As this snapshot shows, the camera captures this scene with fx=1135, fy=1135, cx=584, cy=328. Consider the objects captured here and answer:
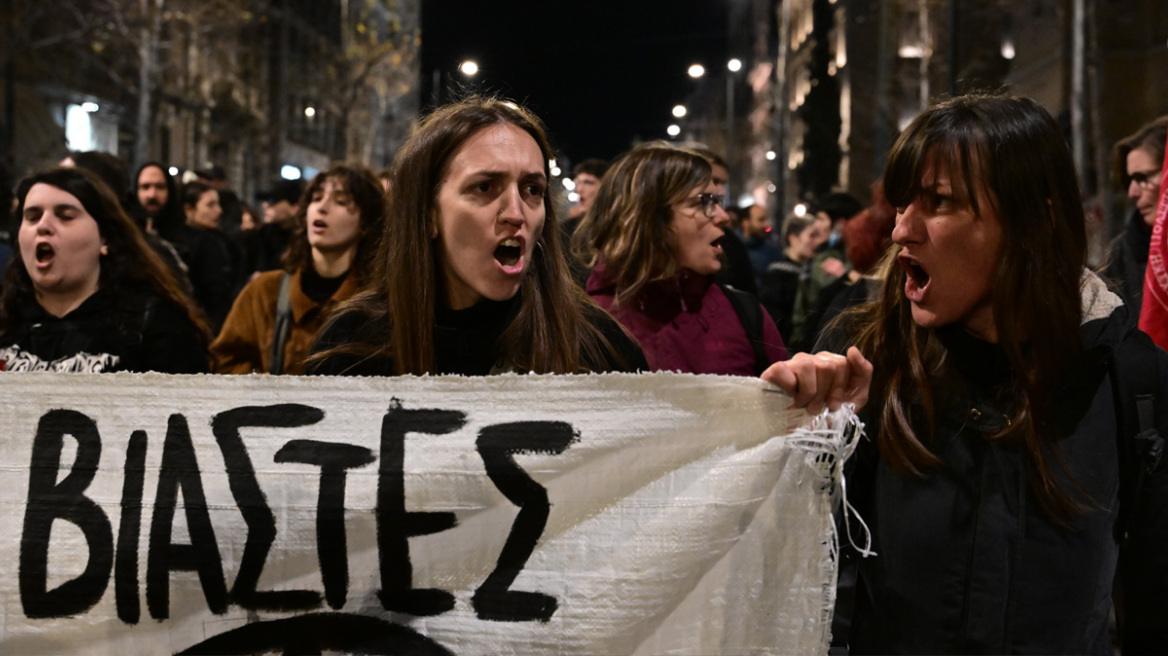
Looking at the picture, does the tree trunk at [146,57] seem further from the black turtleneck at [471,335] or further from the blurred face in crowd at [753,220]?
the black turtleneck at [471,335]

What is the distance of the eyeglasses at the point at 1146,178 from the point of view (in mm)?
4762

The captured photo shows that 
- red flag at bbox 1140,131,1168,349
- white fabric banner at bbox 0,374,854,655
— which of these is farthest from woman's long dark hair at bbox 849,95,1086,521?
red flag at bbox 1140,131,1168,349

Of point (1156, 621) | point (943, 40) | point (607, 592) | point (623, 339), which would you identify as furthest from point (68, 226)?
point (943, 40)

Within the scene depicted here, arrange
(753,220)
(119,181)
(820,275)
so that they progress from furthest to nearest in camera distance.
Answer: (753,220)
(820,275)
(119,181)

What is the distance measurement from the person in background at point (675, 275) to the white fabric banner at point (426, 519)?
5.87 ft

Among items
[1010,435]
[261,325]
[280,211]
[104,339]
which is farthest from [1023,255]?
[280,211]

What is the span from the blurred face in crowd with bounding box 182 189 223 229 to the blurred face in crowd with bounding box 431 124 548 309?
7.00 m

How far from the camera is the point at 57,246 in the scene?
3.80m

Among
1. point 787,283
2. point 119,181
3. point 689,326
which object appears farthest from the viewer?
point 787,283

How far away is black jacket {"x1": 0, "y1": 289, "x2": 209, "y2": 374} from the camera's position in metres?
3.70

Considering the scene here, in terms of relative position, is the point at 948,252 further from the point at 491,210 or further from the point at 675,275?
the point at 675,275

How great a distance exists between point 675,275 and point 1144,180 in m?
2.16

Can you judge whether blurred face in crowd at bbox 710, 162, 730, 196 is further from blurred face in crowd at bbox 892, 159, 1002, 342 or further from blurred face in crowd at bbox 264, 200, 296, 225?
blurred face in crowd at bbox 264, 200, 296, 225

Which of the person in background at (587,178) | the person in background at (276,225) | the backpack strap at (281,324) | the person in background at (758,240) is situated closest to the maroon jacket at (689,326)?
the backpack strap at (281,324)
